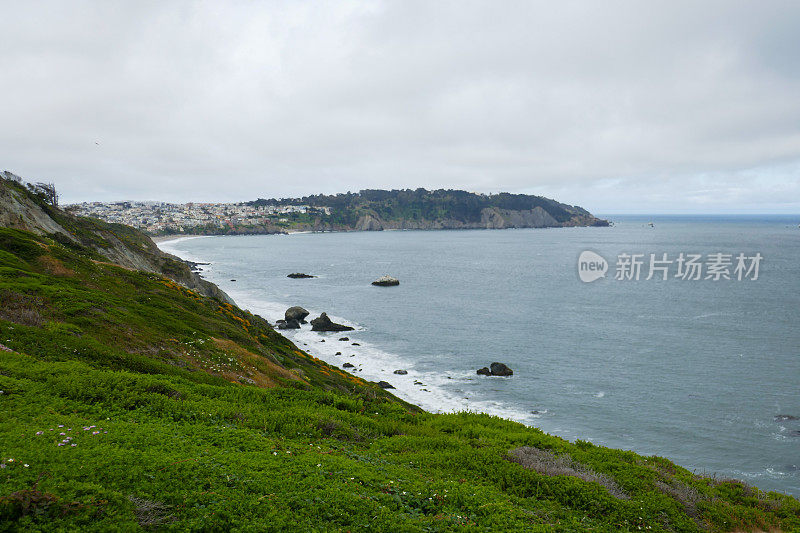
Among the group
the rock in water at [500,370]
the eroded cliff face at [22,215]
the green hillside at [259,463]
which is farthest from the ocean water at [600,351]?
the eroded cliff face at [22,215]

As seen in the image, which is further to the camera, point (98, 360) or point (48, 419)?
point (98, 360)

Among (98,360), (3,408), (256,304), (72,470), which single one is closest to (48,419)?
(3,408)

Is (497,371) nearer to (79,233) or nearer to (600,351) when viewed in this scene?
(600,351)

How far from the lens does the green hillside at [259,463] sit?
7.65m

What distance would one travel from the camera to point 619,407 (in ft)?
112

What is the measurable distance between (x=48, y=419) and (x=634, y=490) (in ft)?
45.3

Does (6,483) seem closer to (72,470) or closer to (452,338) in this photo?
(72,470)

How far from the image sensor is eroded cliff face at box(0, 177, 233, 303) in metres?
40.0

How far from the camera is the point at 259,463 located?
383 inches

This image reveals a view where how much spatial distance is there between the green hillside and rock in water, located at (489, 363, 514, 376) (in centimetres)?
2420

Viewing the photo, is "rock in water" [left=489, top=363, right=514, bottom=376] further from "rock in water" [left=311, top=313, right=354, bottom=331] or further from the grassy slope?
the grassy slope

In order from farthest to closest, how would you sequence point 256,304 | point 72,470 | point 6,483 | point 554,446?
point 256,304 < point 554,446 < point 72,470 < point 6,483

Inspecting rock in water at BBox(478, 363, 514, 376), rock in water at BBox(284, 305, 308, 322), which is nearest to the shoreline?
rock in water at BBox(478, 363, 514, 376)

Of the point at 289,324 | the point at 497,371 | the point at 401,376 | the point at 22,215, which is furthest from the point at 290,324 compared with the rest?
the point at 22,215
